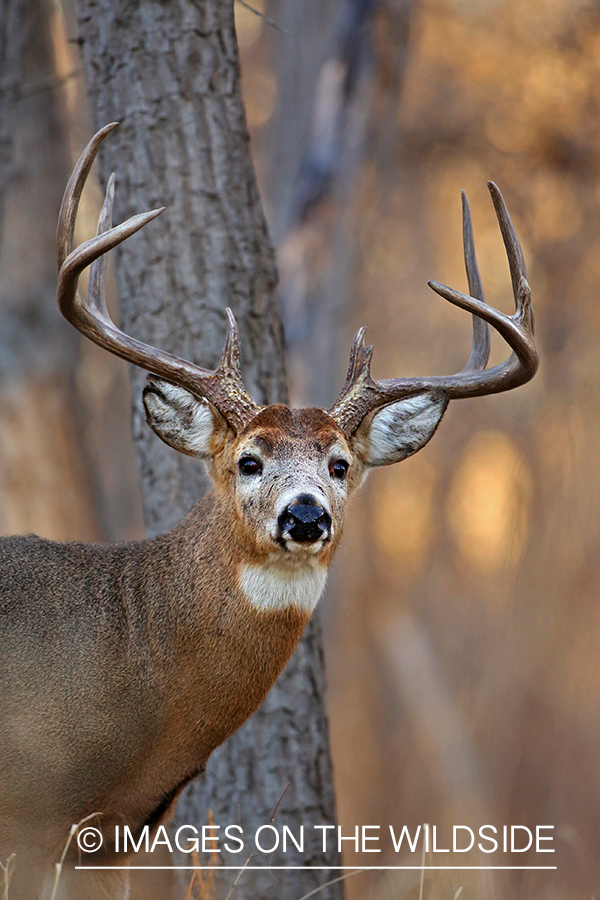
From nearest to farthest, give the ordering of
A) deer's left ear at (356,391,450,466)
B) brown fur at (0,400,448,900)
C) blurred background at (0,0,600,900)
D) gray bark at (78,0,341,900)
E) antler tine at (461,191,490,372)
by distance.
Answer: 1. brown fur at (0,400,448,900)
2. deer's left ear at (356,391,450,466)
3. antler tine at (461,191,490,372)
4. gray bark at (78,0,341,900)
5. blurred background at (0,0,600,900)

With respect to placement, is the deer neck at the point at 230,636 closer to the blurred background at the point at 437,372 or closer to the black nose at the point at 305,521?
the black nose at the point at 305,521

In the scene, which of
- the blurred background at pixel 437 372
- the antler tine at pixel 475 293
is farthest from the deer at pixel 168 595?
the blurred background at pixel 437 372

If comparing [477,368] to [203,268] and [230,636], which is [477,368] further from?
[230,636]

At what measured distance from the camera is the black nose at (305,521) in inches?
170

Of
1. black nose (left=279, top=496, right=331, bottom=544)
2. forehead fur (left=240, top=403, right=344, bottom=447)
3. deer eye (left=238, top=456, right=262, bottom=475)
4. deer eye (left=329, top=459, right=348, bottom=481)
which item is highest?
forehead fur (left=240, top=403, right=344, bottom=447)

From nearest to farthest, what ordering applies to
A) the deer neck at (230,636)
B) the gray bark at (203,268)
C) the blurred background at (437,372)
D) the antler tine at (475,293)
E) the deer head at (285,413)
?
the deer head at (285,413), the deer neck at (230,636), the antler tine at (475,293), the gray bark at (203,268), the blurred background at (437,372)

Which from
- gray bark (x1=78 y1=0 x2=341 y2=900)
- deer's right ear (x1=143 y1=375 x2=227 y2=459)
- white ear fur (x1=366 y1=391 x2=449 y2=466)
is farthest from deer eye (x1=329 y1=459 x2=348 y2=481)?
gray bark (x1=78 y1=0 x2=341 y2=900)

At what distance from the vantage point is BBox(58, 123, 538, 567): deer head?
455 centimetres

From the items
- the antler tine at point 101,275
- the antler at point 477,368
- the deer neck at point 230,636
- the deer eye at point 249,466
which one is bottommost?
the deer neck at point 230,636

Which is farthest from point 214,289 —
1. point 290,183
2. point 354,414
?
point 290,183

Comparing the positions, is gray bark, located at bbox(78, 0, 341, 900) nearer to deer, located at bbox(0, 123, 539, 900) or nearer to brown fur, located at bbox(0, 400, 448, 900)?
deer, located at bbox(0, 123, 539, 900)

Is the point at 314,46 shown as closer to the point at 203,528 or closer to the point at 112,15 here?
the point at 112,15

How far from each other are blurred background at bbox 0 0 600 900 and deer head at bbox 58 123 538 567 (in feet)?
11.6

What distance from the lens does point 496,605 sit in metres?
12.9
